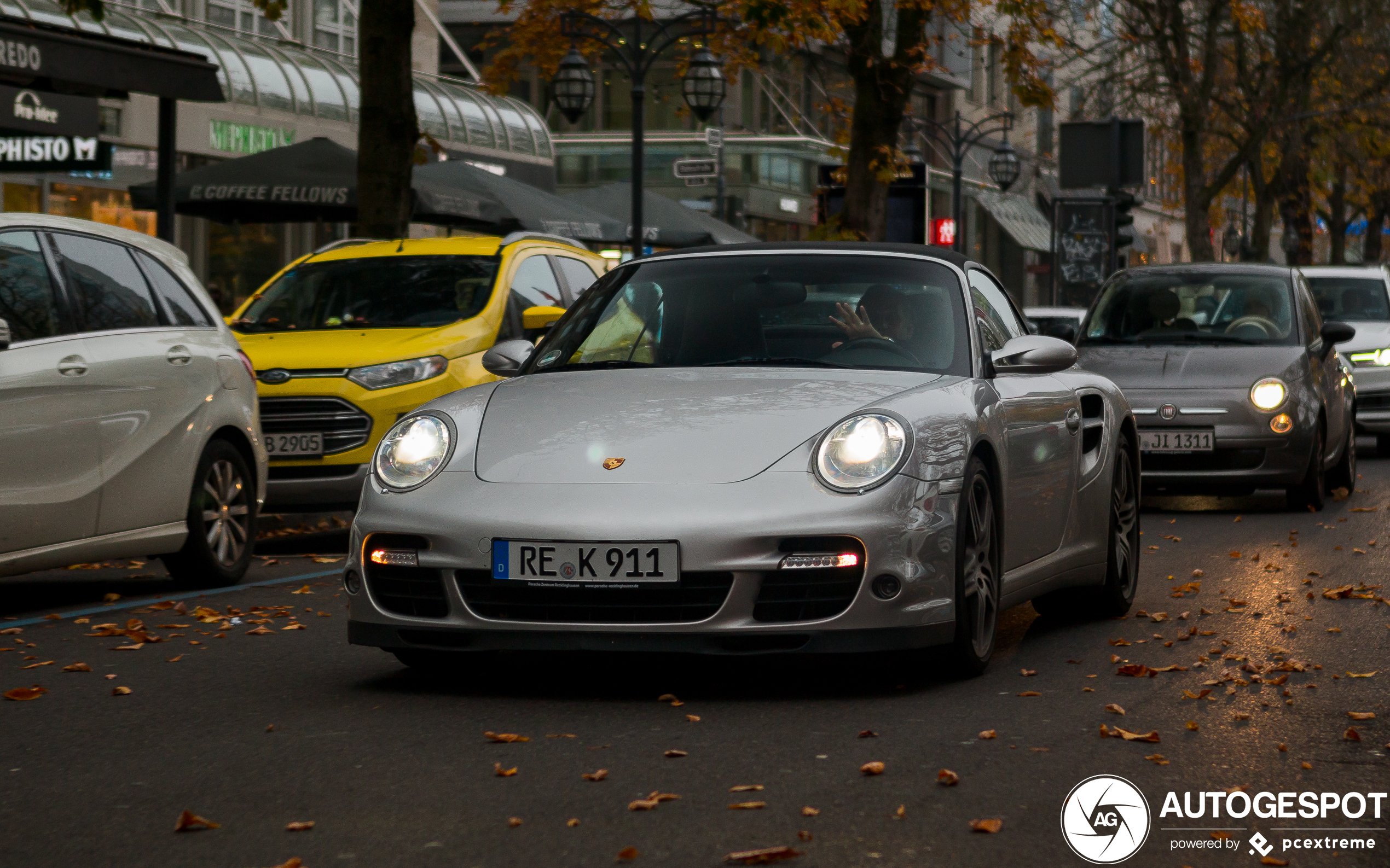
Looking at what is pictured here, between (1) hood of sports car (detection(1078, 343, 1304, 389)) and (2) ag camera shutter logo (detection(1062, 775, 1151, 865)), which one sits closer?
(2) ag camera shutter logo (detection(1062, 775, 1151, 865))

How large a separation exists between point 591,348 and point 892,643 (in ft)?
5.69

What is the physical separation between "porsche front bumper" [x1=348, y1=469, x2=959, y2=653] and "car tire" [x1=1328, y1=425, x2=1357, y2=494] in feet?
31.0

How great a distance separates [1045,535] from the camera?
730 cm

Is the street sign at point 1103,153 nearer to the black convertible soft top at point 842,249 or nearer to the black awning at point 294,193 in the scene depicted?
the black awning at point 294,193

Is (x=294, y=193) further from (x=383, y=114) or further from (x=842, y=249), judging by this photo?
(x=842, y=249)

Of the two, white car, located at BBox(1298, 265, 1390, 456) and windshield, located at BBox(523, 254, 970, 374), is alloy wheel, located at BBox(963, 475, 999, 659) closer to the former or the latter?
windshield, located at BBox(523, 254, 970, 374)

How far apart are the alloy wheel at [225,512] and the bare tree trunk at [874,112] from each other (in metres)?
13.5

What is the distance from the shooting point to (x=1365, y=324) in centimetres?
2020

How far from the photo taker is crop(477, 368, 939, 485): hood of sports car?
235 inches

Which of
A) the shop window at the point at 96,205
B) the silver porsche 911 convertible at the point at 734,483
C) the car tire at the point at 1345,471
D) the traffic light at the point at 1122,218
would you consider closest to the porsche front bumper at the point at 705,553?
the silver porsche 911 convertible at the point at 734,483

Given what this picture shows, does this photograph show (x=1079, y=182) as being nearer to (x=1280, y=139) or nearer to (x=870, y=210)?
(x=870, y=210)

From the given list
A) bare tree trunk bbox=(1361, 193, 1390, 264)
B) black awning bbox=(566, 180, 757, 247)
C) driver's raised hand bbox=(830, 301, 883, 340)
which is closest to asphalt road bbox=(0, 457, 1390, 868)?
driver's raised hand bbox=(830, 301, 883, 340)

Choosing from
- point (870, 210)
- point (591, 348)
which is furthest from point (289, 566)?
point (870, 210)

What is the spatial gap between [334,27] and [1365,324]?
1958cm
